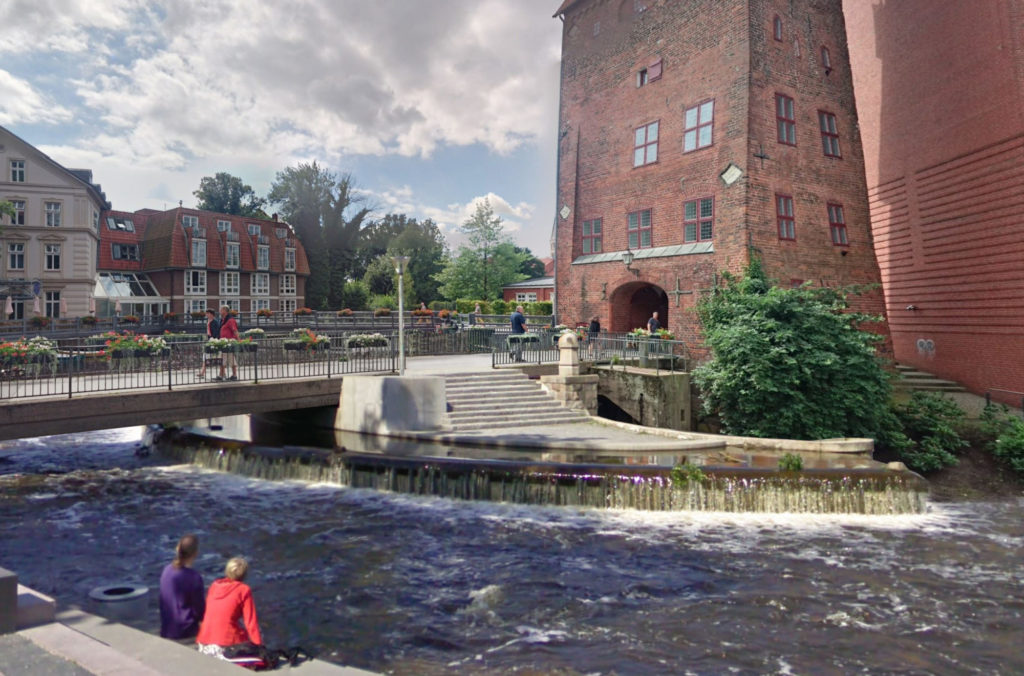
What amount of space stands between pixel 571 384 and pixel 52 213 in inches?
1454

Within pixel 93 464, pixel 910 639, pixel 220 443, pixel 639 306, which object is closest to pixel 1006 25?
pixel 639 306

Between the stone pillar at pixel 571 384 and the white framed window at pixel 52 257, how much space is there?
35291 millimetres

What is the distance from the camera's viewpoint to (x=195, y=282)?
172ft

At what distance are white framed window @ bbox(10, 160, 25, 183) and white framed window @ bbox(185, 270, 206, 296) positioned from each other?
14.2 metres

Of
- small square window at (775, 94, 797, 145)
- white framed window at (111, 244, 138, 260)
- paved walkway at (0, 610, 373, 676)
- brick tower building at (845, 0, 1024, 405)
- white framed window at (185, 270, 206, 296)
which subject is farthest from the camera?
white framed window at (111, 244, 138, 260)

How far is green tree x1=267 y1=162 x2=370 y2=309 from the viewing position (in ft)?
207

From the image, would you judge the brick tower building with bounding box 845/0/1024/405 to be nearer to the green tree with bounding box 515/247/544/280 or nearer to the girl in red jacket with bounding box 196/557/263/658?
the girl in red jacket with bounding box 196/557/263/658

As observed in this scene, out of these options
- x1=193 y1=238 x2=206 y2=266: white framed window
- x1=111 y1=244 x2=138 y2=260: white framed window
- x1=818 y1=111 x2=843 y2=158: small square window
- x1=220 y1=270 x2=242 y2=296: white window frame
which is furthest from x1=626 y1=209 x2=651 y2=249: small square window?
x1=111 y1=244 x2=138 y2=260: white framed window

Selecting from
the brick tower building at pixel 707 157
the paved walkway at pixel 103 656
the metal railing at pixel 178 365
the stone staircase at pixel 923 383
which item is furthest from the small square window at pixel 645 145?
the paved walkway at pixel 103 656

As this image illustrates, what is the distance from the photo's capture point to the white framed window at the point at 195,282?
52000mm

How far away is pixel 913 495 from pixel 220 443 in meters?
16.2

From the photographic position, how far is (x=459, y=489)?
1327 cm

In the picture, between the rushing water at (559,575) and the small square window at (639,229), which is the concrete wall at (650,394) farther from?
the rushing water at (559,575)

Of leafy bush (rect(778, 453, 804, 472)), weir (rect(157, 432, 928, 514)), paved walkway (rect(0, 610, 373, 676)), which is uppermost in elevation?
paved walkway (rect(0, 610, 373, 676))
